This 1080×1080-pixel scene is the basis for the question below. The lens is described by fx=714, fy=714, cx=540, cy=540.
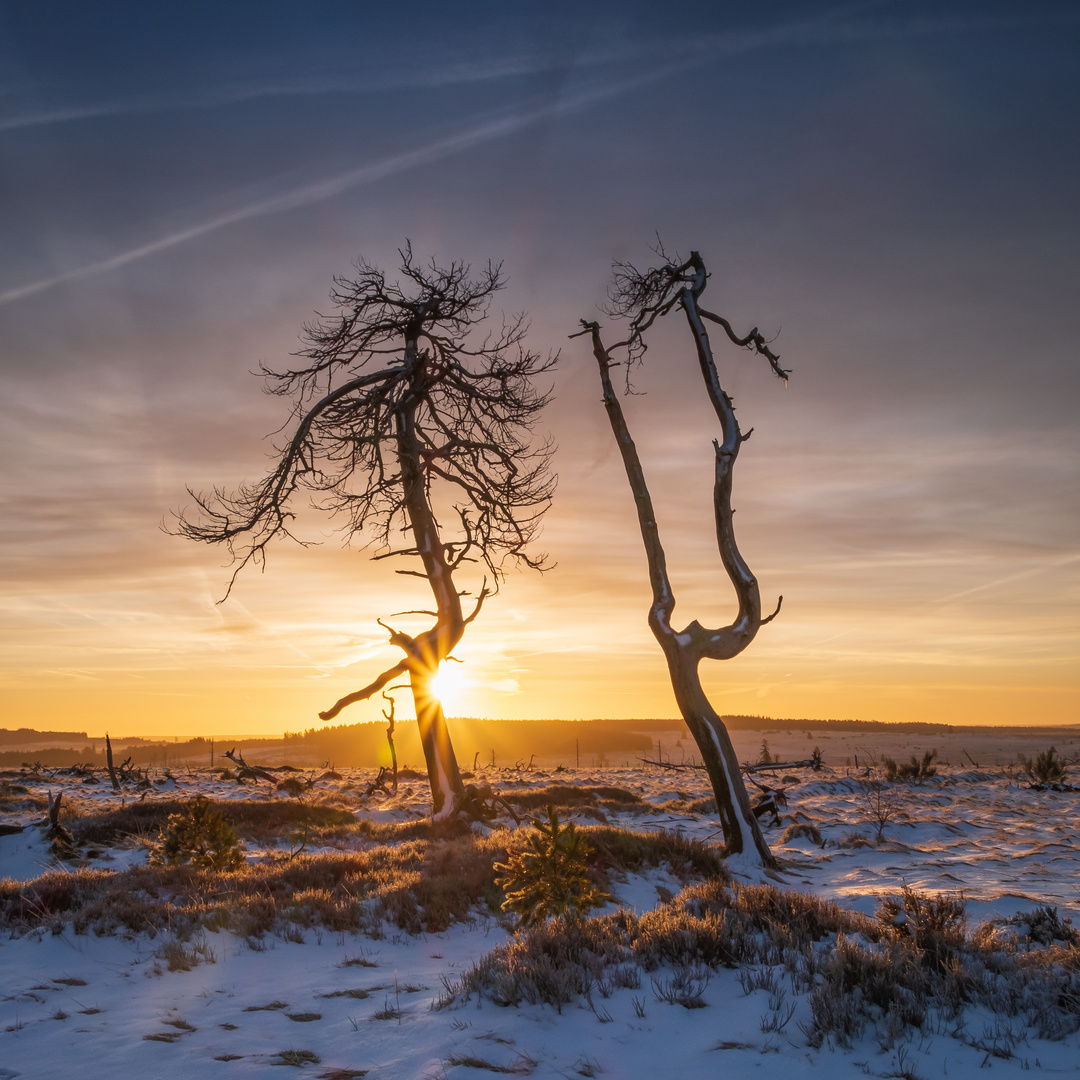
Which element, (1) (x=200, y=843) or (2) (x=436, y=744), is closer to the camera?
(1) (x=200, y=843)

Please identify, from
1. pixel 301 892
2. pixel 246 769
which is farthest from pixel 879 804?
pixel 246 769

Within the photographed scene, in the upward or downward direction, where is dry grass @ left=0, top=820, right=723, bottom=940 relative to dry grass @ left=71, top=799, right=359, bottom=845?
upward

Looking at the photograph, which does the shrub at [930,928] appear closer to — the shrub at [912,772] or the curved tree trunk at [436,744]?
the curved tree trunk at [436,744]

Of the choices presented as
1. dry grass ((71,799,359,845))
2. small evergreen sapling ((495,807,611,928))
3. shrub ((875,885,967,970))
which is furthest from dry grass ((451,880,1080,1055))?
dry grass ((71,799,359,845))

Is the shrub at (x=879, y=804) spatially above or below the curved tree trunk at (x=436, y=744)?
below

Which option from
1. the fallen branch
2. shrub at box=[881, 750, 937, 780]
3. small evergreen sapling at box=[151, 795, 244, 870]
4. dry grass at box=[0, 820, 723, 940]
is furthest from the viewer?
shrub at box=[881, 750, 937, 780]

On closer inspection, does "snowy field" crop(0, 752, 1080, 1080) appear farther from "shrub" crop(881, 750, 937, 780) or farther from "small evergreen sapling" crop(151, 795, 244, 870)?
"shrub" crop(881, 750, 937, 780)

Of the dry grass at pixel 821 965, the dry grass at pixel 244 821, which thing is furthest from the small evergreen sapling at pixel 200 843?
the dry grass at pixel 821 965

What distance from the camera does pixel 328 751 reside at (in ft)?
335

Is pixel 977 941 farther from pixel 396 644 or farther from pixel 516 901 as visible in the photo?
pixel 396 644

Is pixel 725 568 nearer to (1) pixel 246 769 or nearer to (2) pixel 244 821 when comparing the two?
(2) pixel 244 821

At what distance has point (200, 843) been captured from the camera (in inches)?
419

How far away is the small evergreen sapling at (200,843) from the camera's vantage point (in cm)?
1043

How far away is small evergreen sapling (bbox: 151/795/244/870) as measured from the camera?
10430 mm
